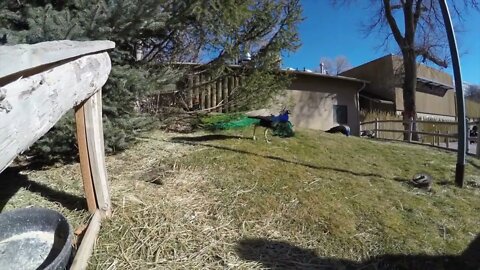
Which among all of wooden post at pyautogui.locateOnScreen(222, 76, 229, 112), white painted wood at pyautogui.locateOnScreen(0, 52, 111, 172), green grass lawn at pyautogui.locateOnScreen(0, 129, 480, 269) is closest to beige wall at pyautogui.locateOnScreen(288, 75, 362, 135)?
wooden post at pyautogui.locateOnScreen(222, 76, 229, 112)

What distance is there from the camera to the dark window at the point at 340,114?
63.7 ft

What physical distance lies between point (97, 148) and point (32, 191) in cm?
123

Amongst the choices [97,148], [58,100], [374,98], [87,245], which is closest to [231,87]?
[97,148]

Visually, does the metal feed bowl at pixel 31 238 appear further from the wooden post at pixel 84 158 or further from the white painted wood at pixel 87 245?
the wooden post at pixel 84 158

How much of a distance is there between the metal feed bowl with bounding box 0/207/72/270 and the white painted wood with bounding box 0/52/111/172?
3.33 ft

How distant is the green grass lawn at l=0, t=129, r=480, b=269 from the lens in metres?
3.44

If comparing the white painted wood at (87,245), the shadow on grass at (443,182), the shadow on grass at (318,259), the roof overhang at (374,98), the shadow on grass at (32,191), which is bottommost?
the shadow on grass at (318,259)

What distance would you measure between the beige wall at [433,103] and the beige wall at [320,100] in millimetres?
6120

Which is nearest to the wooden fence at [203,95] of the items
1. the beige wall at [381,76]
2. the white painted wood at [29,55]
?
the white painted wood at [29,55]

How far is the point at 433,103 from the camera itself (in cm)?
3047

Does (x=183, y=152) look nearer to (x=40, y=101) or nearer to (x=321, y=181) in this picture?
(x=321, y=181)

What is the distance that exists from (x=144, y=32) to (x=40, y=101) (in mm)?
3739

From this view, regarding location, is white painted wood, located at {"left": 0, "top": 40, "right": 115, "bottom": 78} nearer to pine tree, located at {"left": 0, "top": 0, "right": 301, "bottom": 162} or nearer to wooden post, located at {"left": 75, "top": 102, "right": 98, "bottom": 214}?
wooden post, located at {"left": 75, "top": 102, "right": 98, "bottom": 214}

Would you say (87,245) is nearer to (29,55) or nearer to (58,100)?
(58,100)
